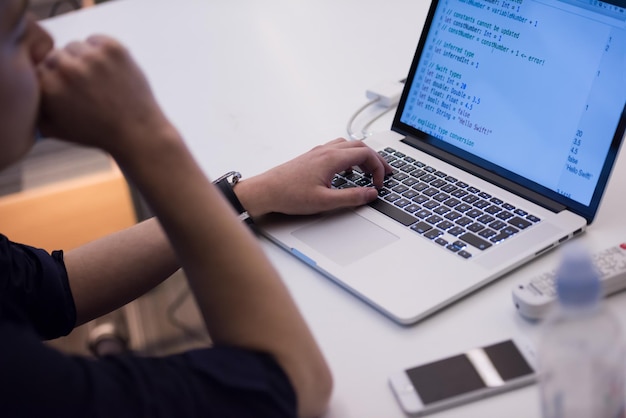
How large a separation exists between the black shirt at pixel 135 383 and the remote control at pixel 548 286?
0.27m

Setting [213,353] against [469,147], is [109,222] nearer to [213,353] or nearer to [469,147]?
[469,147]

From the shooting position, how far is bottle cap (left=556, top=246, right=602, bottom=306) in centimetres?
56

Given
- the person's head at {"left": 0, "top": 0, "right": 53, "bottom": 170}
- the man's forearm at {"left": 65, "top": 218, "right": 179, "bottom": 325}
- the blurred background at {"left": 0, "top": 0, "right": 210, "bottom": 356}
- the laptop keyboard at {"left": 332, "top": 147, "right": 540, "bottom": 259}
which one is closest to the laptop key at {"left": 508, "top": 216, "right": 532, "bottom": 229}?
the laptop keyboard at {"left": 332, "top": 147, "right": 540, "bottom": 259}

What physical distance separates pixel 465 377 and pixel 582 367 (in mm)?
137

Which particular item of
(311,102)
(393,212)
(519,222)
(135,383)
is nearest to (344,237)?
(393,212)

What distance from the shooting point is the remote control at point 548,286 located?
798 millimetres

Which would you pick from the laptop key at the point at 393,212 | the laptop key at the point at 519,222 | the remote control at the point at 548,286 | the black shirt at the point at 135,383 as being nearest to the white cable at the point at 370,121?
the laptop key at the point at 393,212

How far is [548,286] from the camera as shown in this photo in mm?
814

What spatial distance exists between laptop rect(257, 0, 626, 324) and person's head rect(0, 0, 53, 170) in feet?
1.24

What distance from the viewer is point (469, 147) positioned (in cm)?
108

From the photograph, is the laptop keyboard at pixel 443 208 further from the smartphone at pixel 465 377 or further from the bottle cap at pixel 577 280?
the bottle cap at pixel 577 280

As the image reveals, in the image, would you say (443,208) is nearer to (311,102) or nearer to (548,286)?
(548,286)

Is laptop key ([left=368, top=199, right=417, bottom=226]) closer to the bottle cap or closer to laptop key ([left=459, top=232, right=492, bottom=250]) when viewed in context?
laptop key ([left=459, top=232, right=492, bottom=250])

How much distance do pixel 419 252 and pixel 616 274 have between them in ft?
0.72
